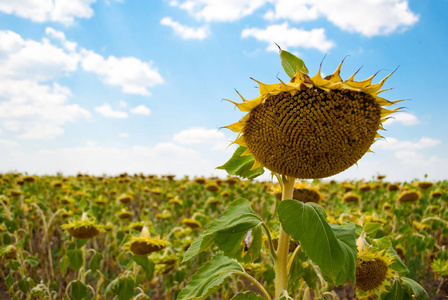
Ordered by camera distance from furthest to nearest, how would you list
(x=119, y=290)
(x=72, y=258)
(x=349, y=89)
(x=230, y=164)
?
1. (x=72, y=258)
2. (x=119, y=290)
3. (x=230, y=164)
4. (x=349, y=89)

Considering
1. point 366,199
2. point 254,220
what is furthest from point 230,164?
point 366,199

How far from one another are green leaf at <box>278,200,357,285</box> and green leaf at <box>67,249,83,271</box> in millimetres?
2608

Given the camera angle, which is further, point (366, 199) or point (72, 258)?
point (366, 199)

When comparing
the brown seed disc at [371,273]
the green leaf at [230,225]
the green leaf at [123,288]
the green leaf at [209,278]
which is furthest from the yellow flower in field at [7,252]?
the brown seed disc at [371,273]

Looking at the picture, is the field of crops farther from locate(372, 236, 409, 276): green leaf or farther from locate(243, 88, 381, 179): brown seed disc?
locate(243, 88, 381, 179): brown seed disc

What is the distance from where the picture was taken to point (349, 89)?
1.18 meters

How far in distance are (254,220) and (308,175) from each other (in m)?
0.28

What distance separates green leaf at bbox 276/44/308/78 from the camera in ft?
4.58

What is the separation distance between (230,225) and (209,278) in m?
0.30

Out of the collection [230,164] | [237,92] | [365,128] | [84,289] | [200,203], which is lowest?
[84,289]

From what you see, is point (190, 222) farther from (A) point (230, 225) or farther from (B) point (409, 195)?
A: (B) point (409, 195)

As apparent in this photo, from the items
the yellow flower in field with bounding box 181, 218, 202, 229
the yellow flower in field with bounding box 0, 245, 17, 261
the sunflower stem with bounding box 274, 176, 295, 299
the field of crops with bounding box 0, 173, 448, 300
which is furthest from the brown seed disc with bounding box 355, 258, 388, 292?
the yellow flower in field with bounding box 0, 245, 17, 261

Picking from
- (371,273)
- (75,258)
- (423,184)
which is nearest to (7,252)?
(75,258)

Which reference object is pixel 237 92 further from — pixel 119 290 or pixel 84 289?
pixel 84 289
